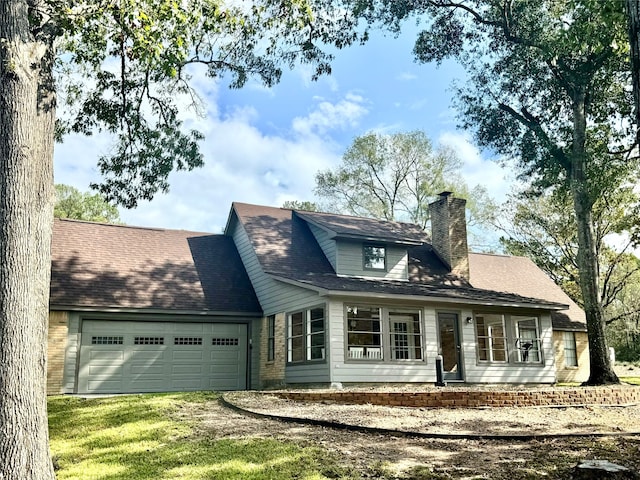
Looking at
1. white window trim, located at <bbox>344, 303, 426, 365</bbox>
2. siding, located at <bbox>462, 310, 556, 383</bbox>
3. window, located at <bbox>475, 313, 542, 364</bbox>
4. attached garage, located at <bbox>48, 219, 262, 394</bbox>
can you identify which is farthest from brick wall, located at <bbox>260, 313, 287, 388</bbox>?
window, located at <bbox>475, 313, 542, 364</bbox>

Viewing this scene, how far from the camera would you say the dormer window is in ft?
62.6

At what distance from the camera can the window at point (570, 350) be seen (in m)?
23.1

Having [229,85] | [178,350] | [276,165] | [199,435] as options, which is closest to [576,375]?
[178,350]

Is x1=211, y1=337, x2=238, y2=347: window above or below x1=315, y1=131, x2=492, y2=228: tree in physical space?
below

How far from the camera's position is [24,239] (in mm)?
6242

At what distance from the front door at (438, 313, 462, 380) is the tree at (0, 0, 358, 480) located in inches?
332

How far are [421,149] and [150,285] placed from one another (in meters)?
22.4

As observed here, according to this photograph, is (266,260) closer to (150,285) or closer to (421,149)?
(150,285)

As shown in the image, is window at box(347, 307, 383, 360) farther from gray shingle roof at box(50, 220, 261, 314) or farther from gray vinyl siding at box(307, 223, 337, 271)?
gray shingle roof at box(50, 220, 261, 314)

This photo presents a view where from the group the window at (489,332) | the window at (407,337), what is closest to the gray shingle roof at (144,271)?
the window at (407,337)

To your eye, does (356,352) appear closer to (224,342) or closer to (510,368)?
(224,342)

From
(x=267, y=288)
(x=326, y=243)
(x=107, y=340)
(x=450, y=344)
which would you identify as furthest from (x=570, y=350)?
(x=107, y=340)

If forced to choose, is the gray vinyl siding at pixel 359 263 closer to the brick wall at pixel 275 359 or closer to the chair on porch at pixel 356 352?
the brick wall at pixel 275 359

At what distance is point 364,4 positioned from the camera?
1791cm
